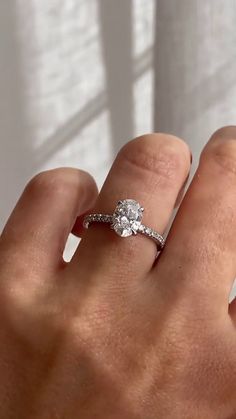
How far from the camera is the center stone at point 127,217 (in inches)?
18.3

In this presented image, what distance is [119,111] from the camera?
93cm

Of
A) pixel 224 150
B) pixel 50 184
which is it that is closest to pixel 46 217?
pixel 50 184

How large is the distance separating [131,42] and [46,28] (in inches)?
4.2

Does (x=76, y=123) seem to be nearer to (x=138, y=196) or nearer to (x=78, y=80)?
(x=78, y=80)

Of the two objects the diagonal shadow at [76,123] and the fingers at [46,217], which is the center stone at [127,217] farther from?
the diagonal shadow at [76,123]

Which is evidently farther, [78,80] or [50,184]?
[78,80]

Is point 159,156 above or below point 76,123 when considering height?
above

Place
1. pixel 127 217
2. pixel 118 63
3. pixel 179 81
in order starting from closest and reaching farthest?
pixel 127 217, pixel 179 81, pixel 118 63

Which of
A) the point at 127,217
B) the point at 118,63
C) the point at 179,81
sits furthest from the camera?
the point at 118,63

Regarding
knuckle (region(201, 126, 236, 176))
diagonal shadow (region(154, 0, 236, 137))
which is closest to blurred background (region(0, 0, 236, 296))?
diagonal shadow (region(154, 0, 236, 137))

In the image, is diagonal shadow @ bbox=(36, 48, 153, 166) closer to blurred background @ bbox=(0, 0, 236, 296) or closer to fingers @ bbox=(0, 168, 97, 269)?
blurred background @ bbox=(0, 0, 236, 296)

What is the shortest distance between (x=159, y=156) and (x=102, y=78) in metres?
0.43

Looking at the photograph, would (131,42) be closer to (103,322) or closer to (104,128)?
(104,128)

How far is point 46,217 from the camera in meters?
0.51
